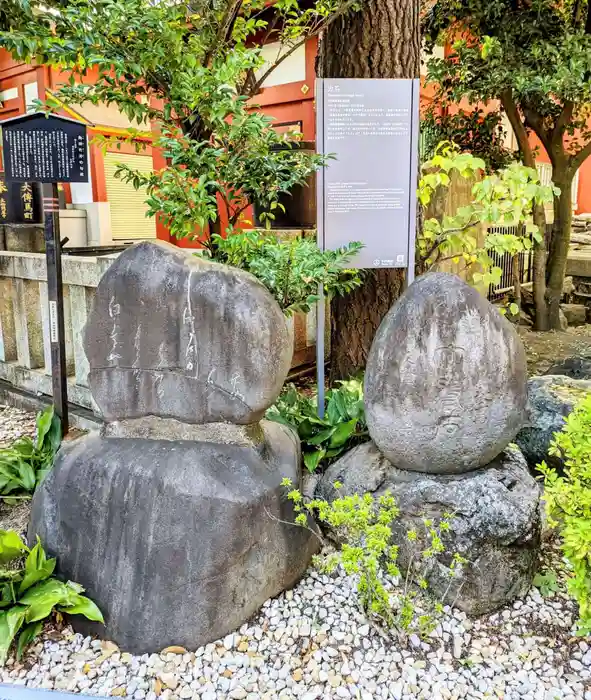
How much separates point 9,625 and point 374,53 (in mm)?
3645

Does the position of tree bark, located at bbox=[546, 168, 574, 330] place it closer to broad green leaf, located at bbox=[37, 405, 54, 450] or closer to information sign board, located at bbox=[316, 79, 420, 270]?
information sign board, located at bbox=[316, 79, 420, 270]

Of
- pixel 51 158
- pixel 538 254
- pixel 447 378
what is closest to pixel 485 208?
pixel 447 378

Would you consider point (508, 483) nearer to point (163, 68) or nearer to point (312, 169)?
point (312, 169)

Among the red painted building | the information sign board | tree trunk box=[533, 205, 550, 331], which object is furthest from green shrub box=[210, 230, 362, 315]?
the red painted building

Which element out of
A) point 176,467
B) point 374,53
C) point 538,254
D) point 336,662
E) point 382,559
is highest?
point 374,53

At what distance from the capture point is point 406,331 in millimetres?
2590

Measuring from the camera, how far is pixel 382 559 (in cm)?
272

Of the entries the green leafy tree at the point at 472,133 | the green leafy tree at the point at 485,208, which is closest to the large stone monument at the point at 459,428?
the green leafy tree at the point at 485,208

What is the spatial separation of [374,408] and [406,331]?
1.21 feet

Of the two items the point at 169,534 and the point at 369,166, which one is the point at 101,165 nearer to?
the point at 369,166

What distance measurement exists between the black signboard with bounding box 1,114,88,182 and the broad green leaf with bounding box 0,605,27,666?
2555 mm

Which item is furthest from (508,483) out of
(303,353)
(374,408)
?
(303,353)

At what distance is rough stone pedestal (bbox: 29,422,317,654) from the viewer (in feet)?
7.73

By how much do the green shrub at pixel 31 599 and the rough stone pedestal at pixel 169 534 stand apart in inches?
2.9
